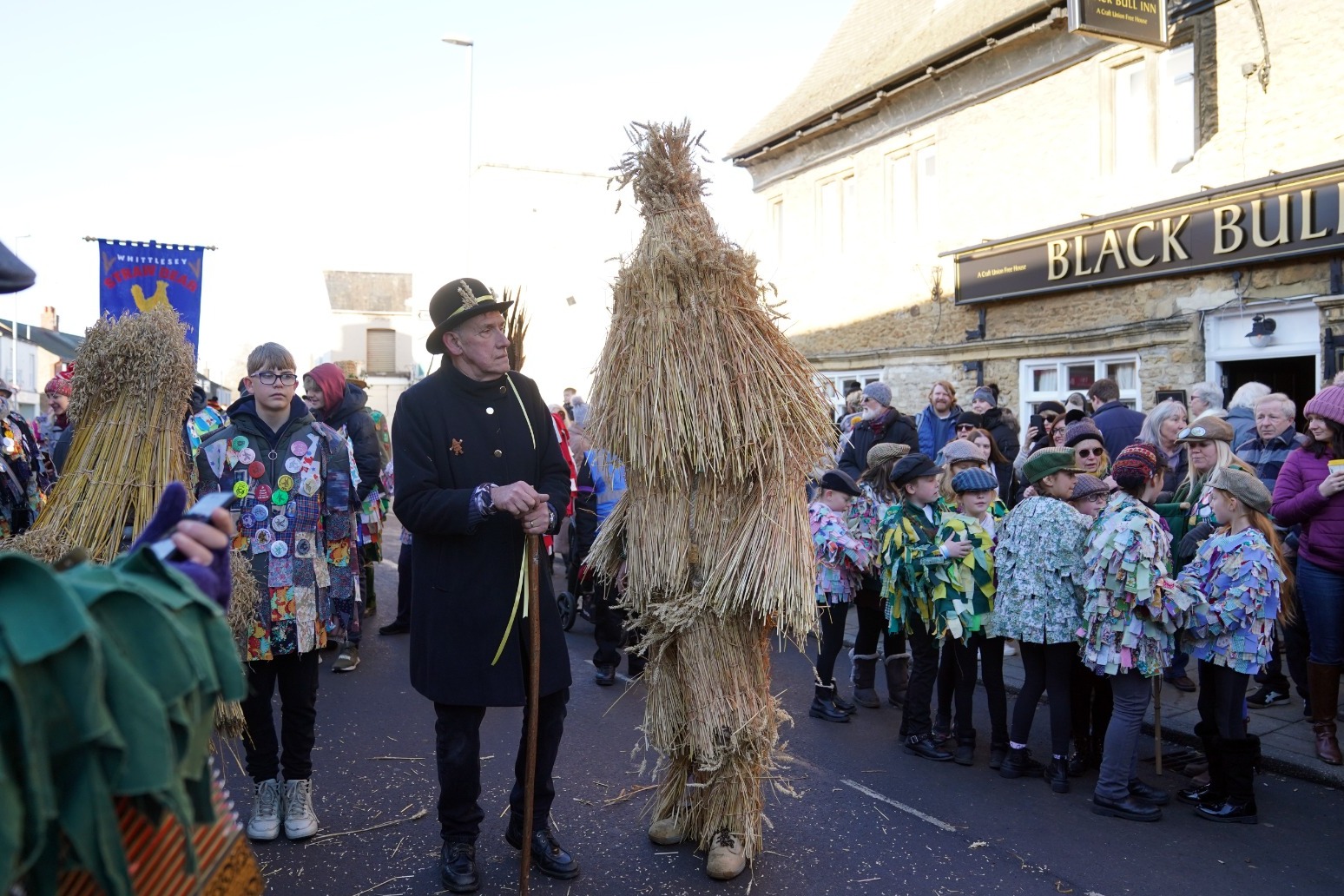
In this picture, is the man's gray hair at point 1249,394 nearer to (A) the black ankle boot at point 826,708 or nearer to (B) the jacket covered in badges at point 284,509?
(A) the black ankle boot at point 826,708

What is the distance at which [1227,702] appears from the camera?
186 inches

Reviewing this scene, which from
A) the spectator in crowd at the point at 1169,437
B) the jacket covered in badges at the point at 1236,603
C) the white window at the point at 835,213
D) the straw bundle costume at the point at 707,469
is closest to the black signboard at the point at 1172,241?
the white window at the point at 835,213

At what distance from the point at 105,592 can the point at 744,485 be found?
279 cm

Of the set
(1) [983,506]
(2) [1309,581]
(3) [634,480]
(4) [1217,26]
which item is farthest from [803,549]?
(4) [1217,26]

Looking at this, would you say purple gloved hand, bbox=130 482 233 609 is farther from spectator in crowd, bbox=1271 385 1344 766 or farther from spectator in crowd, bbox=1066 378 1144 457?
spectator in crowd, bbox=1066 378 1144 457

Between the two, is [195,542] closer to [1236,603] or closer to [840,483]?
[1236,603]

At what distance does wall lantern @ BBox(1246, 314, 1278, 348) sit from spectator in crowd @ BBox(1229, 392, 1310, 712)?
13.4 ft

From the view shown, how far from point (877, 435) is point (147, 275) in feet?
23.4

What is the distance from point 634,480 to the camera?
13.5 ft

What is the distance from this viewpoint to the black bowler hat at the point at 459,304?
3.84 meters

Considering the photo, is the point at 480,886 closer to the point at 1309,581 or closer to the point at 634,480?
the point at 634,480

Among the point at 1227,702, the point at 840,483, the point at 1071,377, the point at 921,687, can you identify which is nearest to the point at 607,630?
the point at 840,483

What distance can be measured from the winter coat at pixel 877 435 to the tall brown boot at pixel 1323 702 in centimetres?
384

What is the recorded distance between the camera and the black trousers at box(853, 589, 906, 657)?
22.0 ft
